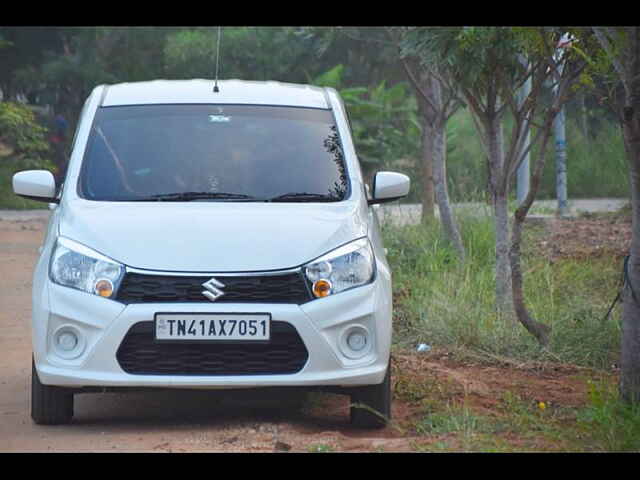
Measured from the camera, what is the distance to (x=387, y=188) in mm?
7387

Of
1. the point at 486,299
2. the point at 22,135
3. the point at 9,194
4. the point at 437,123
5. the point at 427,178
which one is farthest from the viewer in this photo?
the point at 9,194

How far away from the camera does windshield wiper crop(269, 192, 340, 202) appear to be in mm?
7105

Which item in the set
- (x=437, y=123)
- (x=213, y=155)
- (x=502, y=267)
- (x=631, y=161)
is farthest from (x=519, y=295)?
(x=437, y=123)

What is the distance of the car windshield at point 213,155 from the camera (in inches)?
282

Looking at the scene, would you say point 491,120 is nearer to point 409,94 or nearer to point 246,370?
point 246,370

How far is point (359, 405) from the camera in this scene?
21.6ft

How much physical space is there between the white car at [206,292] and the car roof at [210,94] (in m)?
0.71

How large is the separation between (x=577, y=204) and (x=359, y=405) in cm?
1333

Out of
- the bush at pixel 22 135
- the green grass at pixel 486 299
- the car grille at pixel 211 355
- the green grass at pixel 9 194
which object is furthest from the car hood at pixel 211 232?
the bush at pixel 22 135

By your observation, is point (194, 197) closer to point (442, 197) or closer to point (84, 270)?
point (84, 270)

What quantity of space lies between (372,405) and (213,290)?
1.01 meters

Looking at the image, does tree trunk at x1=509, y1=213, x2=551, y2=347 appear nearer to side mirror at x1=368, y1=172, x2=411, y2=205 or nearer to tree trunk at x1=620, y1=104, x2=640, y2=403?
side mirror at x1=368, y1=172, x2=411, y2=205

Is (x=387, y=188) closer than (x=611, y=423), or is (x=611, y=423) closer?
(x=611, y=423)
